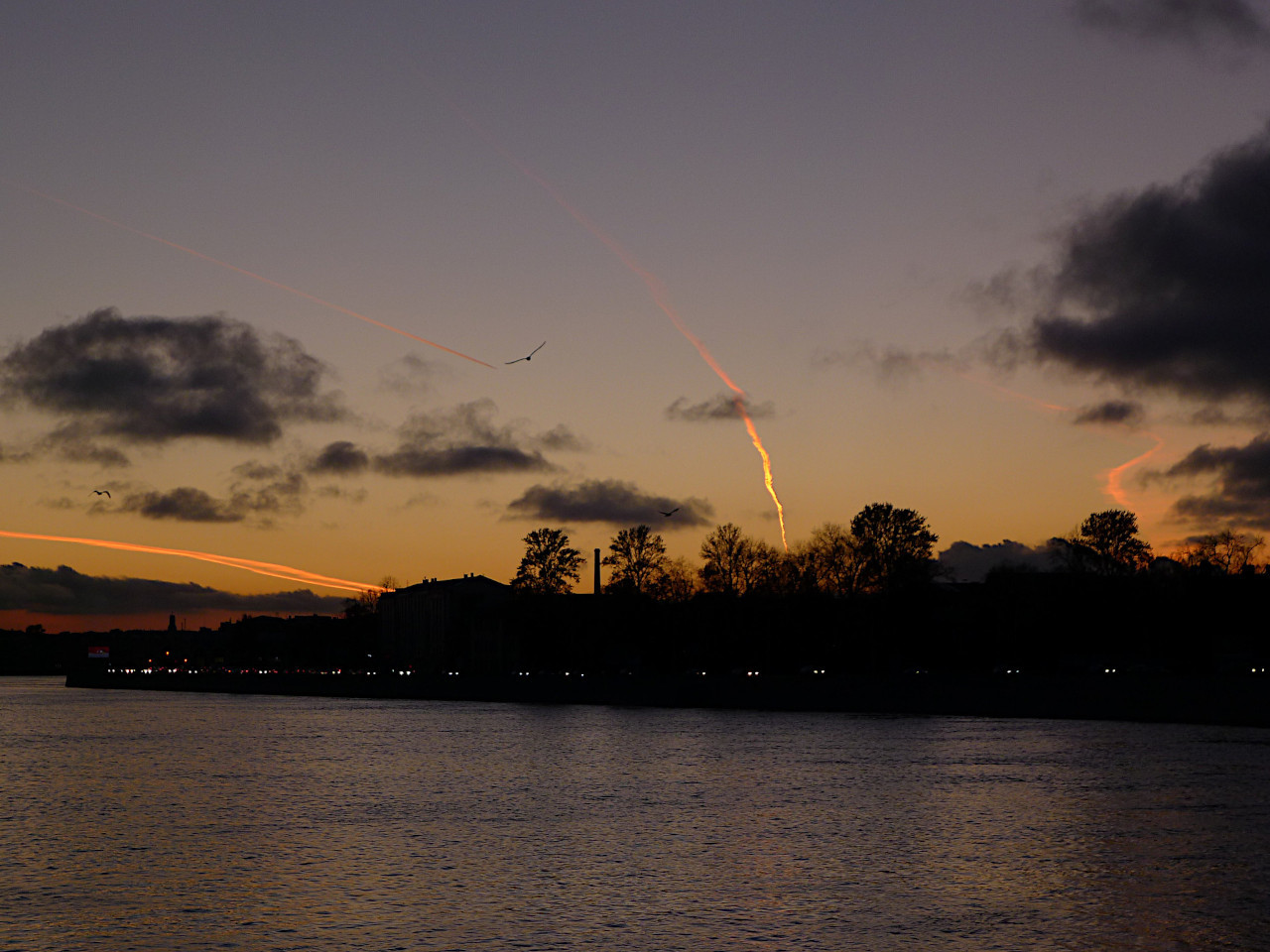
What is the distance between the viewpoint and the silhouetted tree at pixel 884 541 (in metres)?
131

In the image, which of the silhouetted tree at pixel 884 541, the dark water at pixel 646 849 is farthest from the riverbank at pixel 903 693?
the silhouetted tree at pixel 884 541

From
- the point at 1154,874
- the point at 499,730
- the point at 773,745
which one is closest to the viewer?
the point at 1154,874

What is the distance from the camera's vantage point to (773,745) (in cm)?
5038

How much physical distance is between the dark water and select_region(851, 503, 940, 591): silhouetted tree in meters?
82.9

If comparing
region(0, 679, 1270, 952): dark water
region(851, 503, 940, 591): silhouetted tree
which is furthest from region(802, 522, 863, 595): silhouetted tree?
region(0, 679, 1270, 952): dark water

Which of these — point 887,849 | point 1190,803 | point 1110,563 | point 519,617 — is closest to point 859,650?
point 1110,563

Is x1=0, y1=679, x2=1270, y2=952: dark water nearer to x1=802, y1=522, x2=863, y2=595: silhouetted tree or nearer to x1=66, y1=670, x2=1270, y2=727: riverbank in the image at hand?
x1=66, y1=670, x2=1270, y2=727: riverbank

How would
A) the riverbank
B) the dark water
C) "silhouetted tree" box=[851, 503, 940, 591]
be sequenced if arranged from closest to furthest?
the dark water, the riverbank, "silhouetted tree" box=[851, 503, 940, 591]

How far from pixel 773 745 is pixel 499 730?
18.3 meters

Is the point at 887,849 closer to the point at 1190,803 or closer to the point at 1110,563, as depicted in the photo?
the point at 1190,803

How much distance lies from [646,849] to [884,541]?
114020mm

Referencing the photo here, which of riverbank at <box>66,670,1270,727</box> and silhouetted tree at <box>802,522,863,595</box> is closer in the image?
riverbank at <box>66,670,1270,727</box>

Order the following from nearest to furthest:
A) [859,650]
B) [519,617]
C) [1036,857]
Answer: [1036,857]
[859,650]
[519,617]

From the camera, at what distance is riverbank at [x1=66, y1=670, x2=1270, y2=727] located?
64.8m
